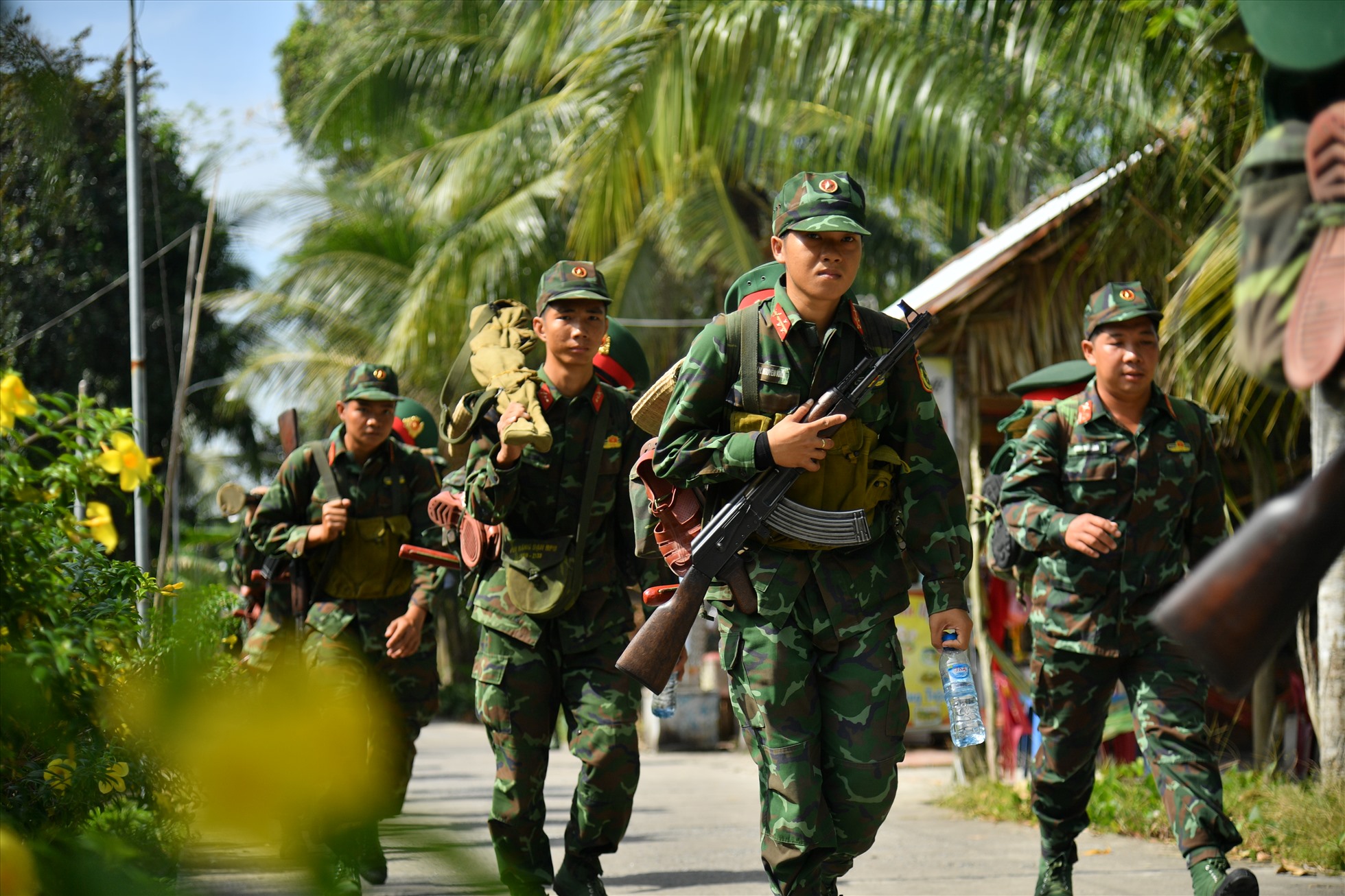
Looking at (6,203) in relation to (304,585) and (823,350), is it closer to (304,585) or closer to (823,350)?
(823,350)

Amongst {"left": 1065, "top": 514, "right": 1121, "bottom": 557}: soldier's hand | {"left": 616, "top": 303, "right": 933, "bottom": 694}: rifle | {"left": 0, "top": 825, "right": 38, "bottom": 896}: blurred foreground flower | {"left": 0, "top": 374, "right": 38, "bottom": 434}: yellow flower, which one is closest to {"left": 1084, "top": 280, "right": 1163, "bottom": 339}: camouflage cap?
{"left": 1065, "top": 514, "right": 1121, "bottom": 557}: soldier's hand

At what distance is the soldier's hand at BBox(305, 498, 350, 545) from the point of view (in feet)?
21.5

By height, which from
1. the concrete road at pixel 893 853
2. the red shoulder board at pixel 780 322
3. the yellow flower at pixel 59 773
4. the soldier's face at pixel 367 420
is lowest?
the concrete road at pixel 893 853

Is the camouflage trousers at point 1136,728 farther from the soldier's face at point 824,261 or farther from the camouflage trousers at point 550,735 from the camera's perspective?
the soldier's face at point 824,261

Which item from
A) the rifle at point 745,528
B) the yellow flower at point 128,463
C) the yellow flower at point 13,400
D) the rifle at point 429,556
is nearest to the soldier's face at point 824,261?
the rifle at point 745,528

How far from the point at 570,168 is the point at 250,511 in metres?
6.37

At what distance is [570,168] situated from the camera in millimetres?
13172

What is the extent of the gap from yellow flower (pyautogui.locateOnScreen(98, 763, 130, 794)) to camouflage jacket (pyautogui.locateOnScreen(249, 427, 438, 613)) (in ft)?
17.2

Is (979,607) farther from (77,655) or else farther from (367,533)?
(77,655)

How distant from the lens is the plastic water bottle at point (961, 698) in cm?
375

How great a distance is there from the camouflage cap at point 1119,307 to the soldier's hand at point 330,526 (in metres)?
3.45

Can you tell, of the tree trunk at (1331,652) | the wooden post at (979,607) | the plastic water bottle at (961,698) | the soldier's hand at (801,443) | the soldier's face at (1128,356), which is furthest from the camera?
the wooden post at (979,607)

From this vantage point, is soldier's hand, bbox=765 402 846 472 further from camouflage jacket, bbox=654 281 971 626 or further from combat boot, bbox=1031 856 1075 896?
combat boot, bbox=1031 856 1075 896

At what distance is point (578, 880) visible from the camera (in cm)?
503
